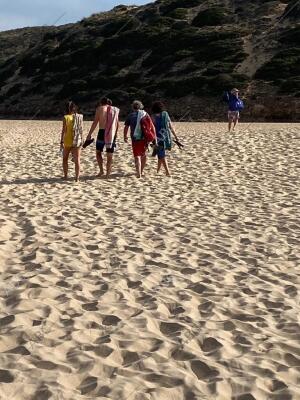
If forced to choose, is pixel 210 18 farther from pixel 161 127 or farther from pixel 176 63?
pixel 161 127

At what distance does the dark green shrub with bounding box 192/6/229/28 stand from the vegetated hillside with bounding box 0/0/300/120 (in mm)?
95

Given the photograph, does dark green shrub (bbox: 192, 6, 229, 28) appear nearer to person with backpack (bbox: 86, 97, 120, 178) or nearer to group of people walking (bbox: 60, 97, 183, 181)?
group of people walking (bbox: 60, 97, 183, 181)

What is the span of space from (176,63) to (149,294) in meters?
41.4

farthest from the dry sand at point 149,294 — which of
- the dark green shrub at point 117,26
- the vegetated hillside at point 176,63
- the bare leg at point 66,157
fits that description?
the dark green shrub at point 117,26

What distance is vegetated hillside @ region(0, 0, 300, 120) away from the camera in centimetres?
3788

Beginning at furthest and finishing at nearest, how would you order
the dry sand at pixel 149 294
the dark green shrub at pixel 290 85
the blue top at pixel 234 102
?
the dark green shrub at pixel 290 85, the blue top at pixel 234 102, the dry sand at pixel 149 294

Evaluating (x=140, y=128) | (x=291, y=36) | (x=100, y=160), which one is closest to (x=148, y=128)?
(x=140, y=128)

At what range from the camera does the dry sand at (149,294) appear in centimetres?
343

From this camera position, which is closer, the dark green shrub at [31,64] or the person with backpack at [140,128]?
the person with backpack at [140,128]

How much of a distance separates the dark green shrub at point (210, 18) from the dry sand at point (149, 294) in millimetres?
43081

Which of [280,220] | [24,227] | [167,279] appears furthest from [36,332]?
[280,220]

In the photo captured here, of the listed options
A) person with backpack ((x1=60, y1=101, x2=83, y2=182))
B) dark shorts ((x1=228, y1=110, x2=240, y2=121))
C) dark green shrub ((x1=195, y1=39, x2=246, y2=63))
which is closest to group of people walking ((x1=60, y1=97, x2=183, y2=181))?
person with backpack ((x1=60, y1=101, x2=83, y2=182))

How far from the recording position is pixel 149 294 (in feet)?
15.9

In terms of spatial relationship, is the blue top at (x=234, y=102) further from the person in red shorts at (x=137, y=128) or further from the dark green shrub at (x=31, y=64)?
the dark green shrub at (x=31, y=64)
